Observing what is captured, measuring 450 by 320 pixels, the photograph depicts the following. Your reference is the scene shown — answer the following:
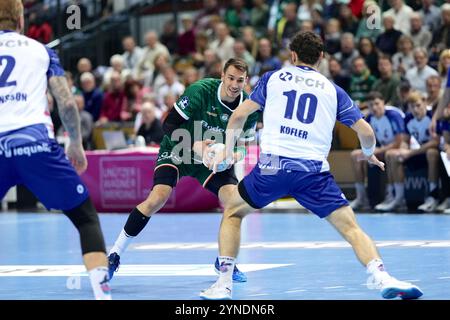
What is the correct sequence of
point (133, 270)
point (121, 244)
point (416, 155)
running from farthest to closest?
point (416, 155) → point (133, 270) → point (121, 244)

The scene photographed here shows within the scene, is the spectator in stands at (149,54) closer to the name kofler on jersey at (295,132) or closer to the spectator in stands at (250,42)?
the spectator in stands at (250,42)

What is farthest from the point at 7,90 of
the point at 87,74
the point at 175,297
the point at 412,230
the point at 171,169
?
A: the point at 87,74

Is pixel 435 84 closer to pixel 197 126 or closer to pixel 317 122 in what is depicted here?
pixel 197 126

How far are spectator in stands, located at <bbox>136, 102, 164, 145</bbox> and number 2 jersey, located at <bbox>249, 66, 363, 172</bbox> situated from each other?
11.5 m

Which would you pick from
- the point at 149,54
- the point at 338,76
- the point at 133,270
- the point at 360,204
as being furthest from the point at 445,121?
the point at 149,54

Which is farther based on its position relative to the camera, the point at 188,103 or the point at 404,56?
the point at 404,56

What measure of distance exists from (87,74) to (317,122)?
15038mm

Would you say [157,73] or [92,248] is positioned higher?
[92,248]

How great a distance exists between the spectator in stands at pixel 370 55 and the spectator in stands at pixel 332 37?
1.09 m

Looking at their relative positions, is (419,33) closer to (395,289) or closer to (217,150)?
(217,150)

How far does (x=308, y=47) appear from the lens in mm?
7648

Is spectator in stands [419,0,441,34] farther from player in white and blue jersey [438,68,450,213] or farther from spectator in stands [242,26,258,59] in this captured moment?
player in white and blue jersey [438,68,450,213]

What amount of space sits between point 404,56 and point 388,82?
0.95 meters

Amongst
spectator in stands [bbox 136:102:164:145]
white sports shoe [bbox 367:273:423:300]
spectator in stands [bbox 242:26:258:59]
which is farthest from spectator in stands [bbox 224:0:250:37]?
white sports shoe [bbox 367:273:423:300]
